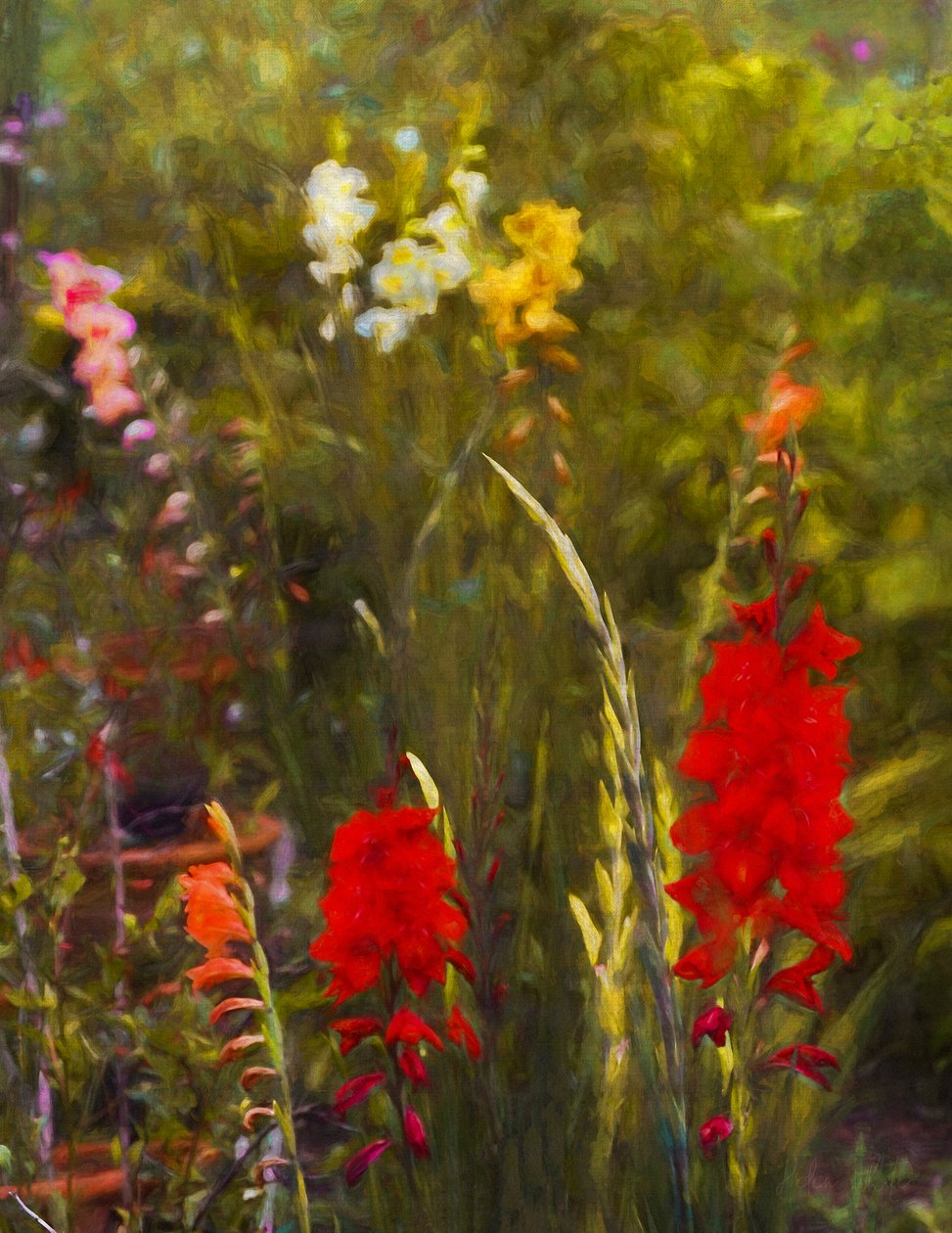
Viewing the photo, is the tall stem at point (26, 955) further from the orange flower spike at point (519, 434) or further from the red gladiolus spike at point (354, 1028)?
the orange flower spike at point (519, 434)

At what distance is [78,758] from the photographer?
131 centimetres

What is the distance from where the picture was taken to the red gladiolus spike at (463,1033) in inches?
35.5

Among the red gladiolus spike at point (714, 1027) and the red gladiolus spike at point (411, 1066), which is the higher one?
the red gladiolus spike at point (714, 1027)

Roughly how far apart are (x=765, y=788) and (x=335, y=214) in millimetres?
786

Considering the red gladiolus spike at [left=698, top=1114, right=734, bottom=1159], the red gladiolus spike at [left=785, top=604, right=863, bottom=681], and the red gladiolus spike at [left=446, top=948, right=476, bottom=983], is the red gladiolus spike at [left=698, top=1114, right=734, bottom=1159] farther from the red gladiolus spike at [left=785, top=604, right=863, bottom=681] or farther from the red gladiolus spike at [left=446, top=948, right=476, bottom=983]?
the red gladiolus spike at [left=785, top=604, right=863, bottom=681]

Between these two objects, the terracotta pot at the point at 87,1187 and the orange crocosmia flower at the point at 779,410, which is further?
A: the terracotta pot at the point at 87,1187

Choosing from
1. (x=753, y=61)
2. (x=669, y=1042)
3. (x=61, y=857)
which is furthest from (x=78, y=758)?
(x=753, y=61)

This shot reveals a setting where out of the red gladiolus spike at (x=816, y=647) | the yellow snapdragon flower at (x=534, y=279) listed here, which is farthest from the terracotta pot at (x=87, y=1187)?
the yellow snapdragon flower at (x=534, y=279)

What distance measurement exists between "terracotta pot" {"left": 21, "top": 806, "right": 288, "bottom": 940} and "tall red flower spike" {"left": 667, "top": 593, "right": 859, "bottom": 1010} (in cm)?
69

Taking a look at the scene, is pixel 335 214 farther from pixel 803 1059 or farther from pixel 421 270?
pixel 803 1059

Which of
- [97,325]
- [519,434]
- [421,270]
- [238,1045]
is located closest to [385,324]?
[421,270]

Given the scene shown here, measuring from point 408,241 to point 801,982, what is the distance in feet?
2.57

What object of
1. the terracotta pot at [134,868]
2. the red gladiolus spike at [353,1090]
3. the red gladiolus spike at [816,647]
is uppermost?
the red gladiolus spike at [816,647]

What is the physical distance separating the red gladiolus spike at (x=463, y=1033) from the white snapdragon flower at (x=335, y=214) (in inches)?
29.2
